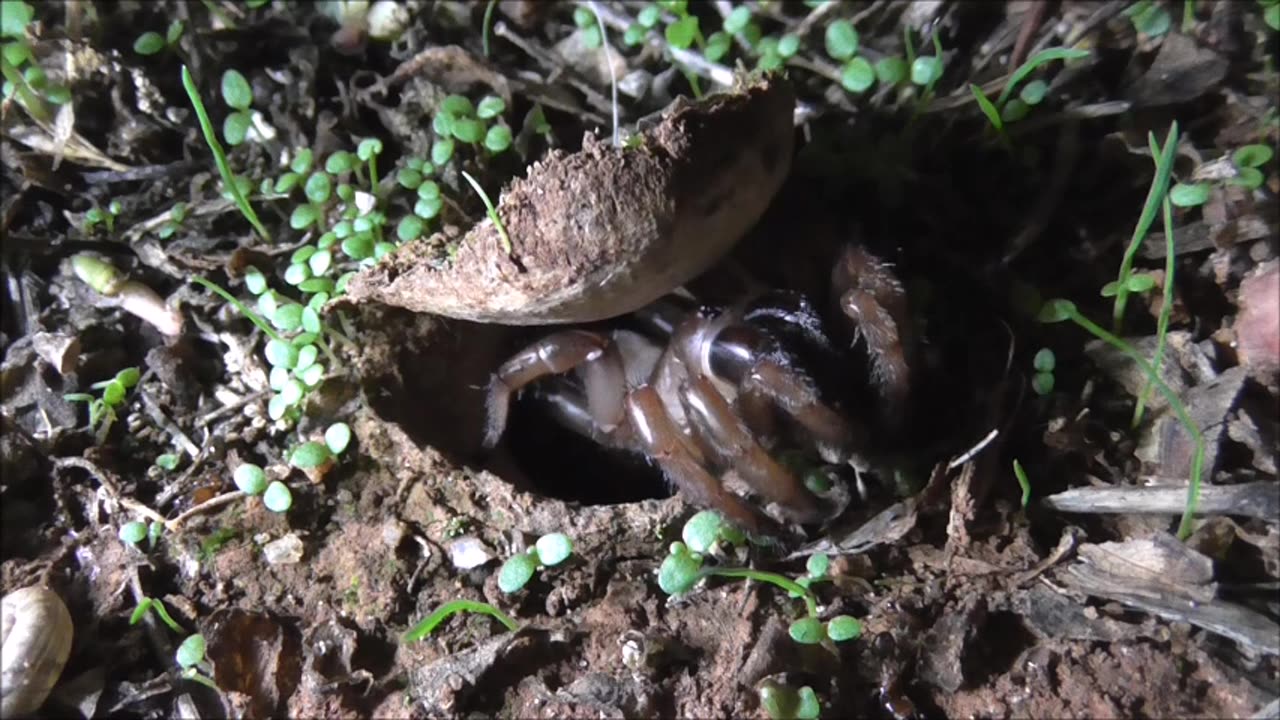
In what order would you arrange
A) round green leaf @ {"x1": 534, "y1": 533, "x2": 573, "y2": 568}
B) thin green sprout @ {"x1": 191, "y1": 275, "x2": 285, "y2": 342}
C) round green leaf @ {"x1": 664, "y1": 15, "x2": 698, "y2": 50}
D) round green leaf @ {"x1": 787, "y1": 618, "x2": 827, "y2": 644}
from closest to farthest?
round green leaf @ {"x1": 787, "y1": 618, "x2": 827, "y2": 644} → round green leaf @ {"x1": 534, "y1": 533, "x2": 573, "y2": 568} → thin green sprout @ {"x1": 191, "y1": 275, "x2": 285, "y2": 342} → round green leaf @ {"x1": 664, "y1": 15, "x2": 698, "y2": 50}

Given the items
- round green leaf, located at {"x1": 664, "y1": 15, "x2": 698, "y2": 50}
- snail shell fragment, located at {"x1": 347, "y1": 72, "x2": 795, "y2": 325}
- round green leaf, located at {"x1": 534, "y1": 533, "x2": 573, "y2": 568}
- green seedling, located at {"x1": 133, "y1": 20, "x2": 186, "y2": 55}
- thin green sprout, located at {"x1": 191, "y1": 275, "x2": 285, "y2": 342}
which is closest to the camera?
snail shell fragment, located at {"x1": 347, "y1": 72, "x2": 795, "y2": 325}

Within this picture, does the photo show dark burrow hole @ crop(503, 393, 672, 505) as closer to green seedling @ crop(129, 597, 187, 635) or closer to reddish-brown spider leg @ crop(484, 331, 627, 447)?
reddish-brown spider leg @ crop(484, 331, 627, 447)

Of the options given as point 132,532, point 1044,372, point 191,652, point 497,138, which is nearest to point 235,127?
point 497,138

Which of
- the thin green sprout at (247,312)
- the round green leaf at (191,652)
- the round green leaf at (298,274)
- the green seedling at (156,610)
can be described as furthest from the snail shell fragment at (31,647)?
the round green leaf at (298,274)

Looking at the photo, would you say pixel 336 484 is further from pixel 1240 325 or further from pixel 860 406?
pixel 1240 325

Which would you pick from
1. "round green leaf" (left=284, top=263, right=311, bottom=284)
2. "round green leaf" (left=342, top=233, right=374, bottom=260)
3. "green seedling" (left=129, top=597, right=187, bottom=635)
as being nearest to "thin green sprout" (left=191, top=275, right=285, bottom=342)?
"round green leaf" (left=284, top=263, right=311, bottom=284)

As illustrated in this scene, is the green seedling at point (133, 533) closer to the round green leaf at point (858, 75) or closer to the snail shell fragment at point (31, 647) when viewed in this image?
the snail shell fragment at point (31, 647)
